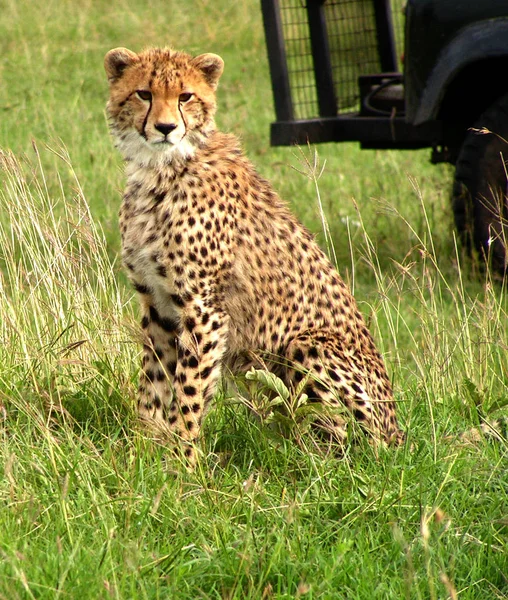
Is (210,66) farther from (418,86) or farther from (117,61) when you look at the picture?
(418,86)

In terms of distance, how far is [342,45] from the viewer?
253 inches

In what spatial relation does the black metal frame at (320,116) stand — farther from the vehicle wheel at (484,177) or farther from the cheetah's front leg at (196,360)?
the cheetah's front leg at (196,360)

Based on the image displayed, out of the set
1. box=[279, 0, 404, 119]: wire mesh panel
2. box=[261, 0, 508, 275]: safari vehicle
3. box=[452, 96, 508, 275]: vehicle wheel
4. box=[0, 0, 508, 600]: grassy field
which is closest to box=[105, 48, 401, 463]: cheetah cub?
box=[0, 0, 508, 600]: grassy field

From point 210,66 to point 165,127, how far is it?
32 centimetres

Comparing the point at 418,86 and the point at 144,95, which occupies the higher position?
the point at 144,95

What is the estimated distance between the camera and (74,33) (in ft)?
35.8

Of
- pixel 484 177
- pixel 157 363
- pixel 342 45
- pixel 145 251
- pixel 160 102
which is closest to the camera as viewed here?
pixel 160 102

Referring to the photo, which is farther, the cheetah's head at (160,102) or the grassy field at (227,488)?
the cheetah's head at (160,102)

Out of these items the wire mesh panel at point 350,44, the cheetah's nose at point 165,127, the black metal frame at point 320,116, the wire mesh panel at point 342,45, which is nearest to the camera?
the cheetah's nose at point 165,127

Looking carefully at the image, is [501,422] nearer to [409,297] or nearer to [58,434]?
[58,434]

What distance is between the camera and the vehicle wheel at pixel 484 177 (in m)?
5.13

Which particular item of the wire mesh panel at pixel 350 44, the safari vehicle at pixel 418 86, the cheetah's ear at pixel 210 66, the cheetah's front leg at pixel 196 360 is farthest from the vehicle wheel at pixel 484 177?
the cheetah's front leg at pixel 196 360

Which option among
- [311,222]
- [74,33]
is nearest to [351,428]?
[311,222]

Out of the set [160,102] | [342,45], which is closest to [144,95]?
[160,102]
